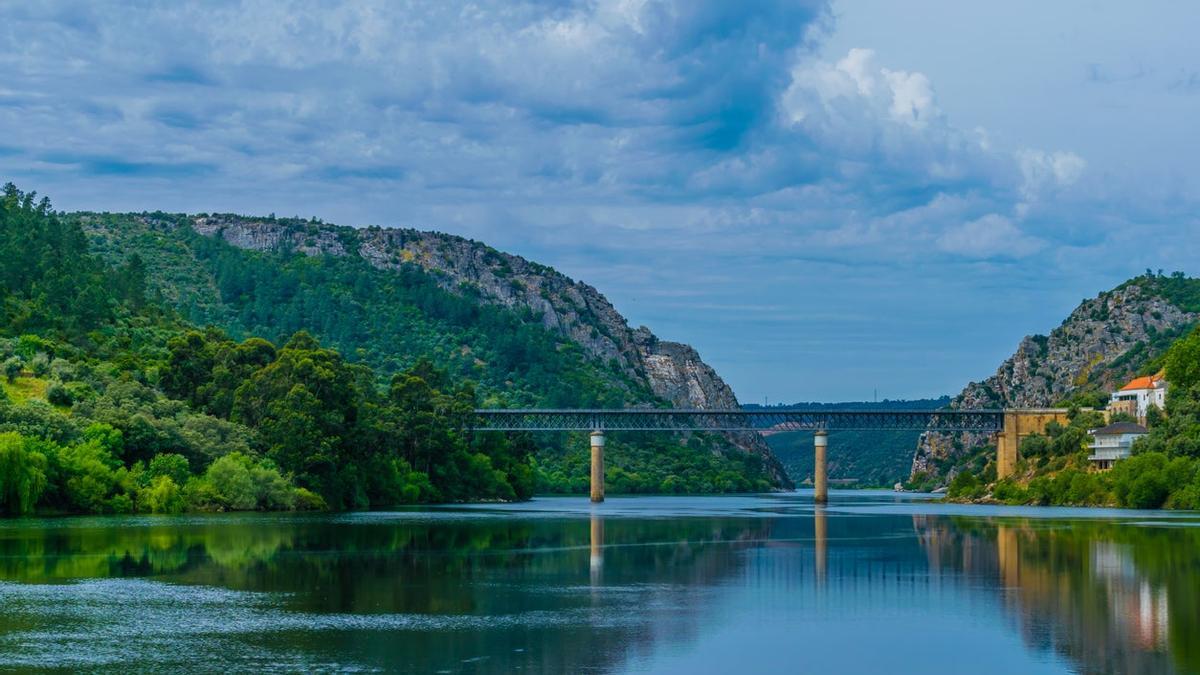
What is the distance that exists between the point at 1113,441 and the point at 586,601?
407ft

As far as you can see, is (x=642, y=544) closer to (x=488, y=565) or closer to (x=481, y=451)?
(x=488, y=565)

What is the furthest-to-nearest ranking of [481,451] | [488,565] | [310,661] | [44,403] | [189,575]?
[481,451], [44,403], [488,565], [189,575], [310,661]

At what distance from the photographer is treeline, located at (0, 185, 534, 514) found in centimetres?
10294

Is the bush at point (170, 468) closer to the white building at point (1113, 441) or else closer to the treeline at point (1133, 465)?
the treeline at point (1133, 465)

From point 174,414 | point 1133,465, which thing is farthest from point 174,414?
point 1133,465

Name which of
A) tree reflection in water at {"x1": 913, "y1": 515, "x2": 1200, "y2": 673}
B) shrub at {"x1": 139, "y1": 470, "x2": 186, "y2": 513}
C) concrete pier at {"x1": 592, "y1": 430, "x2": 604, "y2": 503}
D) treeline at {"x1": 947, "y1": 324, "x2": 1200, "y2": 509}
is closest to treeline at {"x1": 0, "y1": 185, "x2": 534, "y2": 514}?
shrub at {"x1": 139, "y1": 470, "x2": 186, "y2": 513}

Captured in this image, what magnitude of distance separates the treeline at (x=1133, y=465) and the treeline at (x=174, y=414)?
203 feet

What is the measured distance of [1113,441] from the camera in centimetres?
16175

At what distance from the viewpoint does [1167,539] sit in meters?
82.7

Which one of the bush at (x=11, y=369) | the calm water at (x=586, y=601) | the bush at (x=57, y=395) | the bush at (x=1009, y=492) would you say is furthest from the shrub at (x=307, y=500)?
the bush at (x=1009, y=492)

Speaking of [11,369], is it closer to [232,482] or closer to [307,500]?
[232,482]

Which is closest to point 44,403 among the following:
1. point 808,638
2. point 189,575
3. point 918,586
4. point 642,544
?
point 642,544

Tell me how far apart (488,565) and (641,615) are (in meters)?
19.2

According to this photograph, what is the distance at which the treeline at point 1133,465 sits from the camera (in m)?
141
